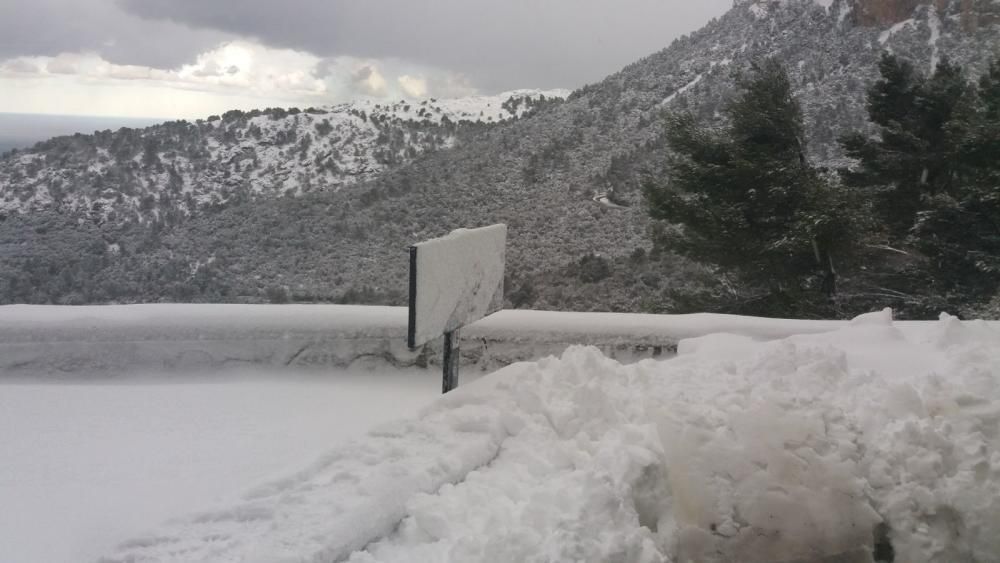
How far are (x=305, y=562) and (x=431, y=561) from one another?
0.27 metres

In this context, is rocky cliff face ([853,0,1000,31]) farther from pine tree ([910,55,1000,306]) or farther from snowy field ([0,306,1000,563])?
snowy field ([0,306,1000,563])

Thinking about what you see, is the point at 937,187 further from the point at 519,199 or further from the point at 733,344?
the point at 733,344

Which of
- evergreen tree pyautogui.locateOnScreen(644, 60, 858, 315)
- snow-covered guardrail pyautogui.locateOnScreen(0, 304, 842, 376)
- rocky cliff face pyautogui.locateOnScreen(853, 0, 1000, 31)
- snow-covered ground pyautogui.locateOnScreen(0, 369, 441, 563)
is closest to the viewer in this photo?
snow-covered ground pyautogui.locateOnScreen(0, 369, 441, 563)

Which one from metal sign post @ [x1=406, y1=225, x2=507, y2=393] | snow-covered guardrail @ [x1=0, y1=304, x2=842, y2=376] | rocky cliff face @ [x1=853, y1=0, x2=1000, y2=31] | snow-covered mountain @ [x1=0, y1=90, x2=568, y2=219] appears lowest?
snow-covered guardrail @ [x1=0, y1=304, x2=842, y2=376]

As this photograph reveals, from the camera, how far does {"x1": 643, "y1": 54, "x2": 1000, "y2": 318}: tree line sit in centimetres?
788

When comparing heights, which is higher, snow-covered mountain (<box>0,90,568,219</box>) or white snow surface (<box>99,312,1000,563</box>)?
snow-covered mountain (<box>0,90,568,219</box>)

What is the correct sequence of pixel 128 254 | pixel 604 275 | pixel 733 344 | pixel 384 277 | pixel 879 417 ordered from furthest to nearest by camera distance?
pixel 604 275
pixel 128 254
pixel 384 277
pixel 733 344
pixel 879 417

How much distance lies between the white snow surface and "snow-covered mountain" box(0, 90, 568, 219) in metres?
6.52

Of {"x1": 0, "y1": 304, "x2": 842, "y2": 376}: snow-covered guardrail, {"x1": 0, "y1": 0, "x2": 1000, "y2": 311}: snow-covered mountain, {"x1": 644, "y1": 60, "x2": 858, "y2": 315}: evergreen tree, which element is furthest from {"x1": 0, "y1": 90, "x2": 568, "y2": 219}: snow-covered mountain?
{"x1": 0, "y1": 304, "x2": 842, "y2": 376}: snow-covered guardrail

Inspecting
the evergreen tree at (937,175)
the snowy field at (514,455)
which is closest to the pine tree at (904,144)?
the evergreen tree at (937,175)

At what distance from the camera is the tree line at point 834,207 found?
25.8 feet

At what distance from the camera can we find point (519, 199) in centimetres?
880

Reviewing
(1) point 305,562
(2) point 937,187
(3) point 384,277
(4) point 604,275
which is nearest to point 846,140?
(2) point 937,187

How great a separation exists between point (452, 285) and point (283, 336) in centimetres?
103
